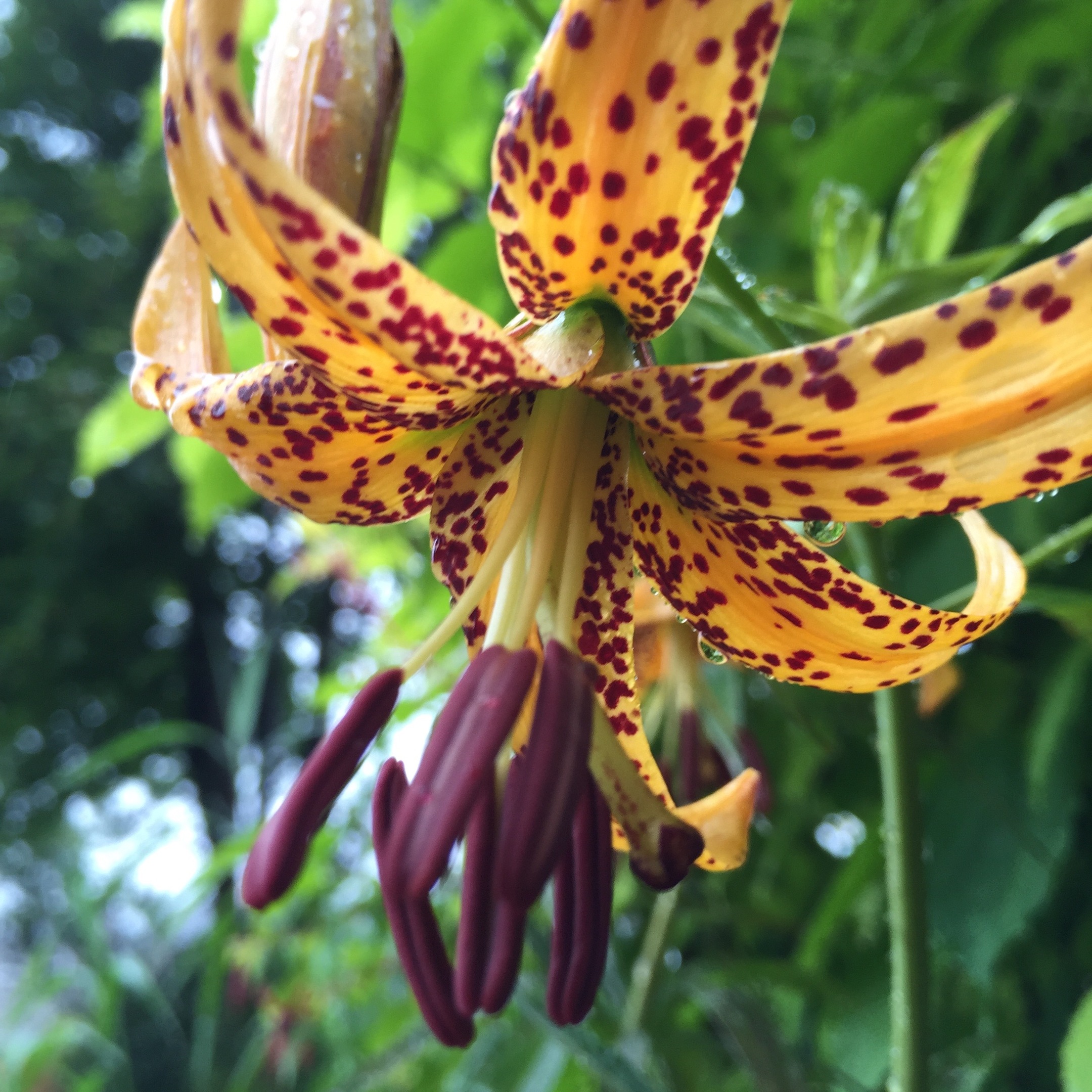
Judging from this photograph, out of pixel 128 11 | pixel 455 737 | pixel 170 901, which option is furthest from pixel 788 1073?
pixel 170 901

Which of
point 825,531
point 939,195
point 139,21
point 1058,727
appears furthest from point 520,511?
point 139,21

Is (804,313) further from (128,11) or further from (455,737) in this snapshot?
(128,11)

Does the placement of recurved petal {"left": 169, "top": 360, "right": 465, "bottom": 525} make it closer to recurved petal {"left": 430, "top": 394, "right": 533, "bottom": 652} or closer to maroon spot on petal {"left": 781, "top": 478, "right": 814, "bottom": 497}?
recurved petal {"left": 430, "top": 394, "right": 533, "bottom": 652}

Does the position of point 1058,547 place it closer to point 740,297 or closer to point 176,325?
point 740,297

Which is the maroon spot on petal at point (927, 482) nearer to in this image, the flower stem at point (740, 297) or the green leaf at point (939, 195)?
the flower stem at point (740, 297)

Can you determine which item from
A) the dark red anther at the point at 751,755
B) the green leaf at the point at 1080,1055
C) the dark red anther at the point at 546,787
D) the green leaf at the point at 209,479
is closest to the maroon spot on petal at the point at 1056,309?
the dark red anther at the point at 546,787

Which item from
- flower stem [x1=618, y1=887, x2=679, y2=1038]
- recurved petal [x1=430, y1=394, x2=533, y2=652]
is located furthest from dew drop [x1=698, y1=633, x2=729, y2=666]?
flower stem [x1=618, y1=887, x2=679, y2=1038]
